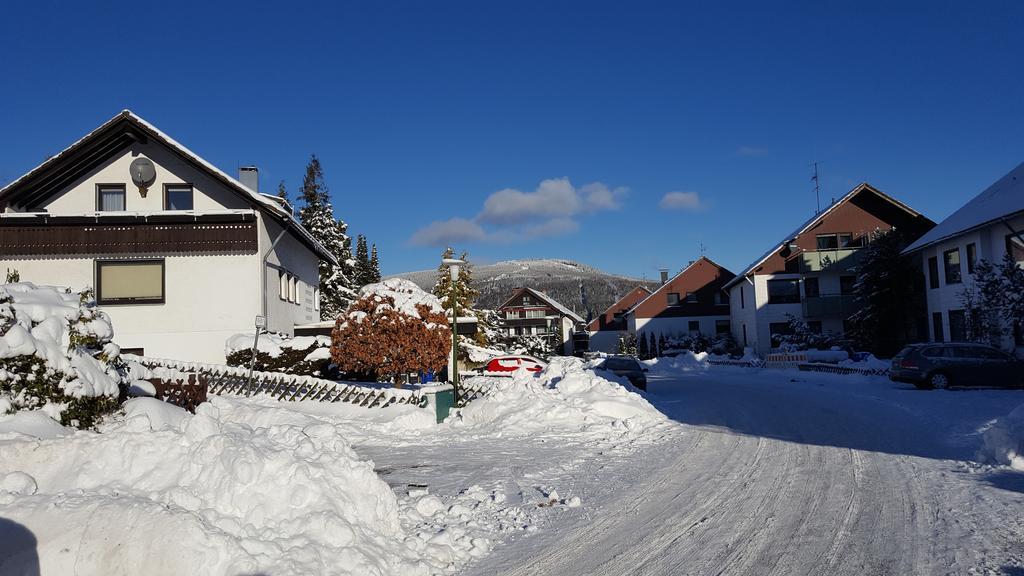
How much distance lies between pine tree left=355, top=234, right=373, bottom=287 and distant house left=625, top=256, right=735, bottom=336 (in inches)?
982

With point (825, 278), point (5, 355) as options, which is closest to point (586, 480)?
point (5, 355)

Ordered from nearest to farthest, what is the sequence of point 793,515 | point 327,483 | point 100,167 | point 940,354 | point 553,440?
point 327,483
point 793,515
point 553,440
point 940,354
point 100,167

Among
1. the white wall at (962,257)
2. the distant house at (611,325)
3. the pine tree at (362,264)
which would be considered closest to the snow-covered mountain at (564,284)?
the distant house at (611,325)

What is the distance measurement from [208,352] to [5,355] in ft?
52.2

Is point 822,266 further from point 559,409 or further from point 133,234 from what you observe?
point 133,234

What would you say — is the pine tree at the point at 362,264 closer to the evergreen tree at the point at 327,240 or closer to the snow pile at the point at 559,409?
the evergreen tree at the point at 327,240

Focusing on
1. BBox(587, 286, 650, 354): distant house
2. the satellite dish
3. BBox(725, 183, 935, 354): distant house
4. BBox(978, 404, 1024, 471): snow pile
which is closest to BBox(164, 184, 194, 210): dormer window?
the satellite dish

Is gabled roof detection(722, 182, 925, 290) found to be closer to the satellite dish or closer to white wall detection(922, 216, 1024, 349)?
white wall detection(922, 216, 1024, 349)

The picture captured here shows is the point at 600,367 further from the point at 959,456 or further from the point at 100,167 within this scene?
the point at 100,167

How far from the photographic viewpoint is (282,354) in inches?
826

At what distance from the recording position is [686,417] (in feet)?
55.8

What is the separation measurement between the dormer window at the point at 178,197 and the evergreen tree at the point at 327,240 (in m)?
21.9

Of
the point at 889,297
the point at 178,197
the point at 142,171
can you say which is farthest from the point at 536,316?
the point at 142,171

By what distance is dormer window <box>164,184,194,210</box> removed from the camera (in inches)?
920
